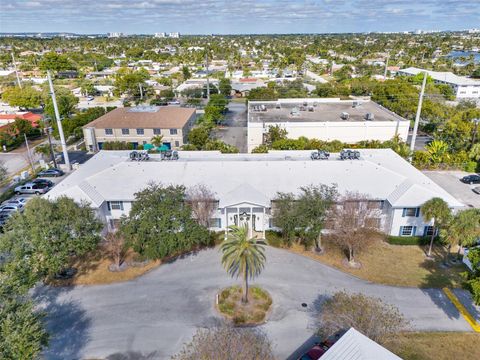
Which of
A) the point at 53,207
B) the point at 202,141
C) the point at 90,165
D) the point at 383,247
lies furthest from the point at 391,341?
the point at 202,141

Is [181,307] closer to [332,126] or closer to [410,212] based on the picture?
[410,212]

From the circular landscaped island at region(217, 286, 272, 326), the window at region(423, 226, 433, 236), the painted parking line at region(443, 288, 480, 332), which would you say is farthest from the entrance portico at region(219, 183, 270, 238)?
the painted parking line at region(443, 288, 480, 332)

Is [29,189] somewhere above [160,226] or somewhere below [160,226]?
below

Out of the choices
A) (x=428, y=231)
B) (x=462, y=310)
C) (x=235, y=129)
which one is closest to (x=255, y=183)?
(x=428, y=231)

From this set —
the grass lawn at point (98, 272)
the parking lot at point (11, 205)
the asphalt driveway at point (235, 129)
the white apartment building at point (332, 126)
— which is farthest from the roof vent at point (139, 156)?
the asphalt driveway at point (235, 129)

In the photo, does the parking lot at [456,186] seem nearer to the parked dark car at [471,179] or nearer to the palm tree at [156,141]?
the parked dark car at [471,179]
